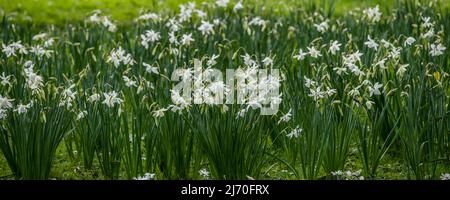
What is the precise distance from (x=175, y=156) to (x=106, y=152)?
530 millimetres

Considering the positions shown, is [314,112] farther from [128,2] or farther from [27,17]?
[128,2]

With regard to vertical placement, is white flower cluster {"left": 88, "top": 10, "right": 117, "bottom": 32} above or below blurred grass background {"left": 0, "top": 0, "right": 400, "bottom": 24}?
below

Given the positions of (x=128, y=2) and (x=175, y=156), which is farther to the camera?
(x=128, y=2)

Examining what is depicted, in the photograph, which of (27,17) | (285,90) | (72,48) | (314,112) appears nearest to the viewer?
(314,112)

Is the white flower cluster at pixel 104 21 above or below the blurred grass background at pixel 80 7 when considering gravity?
below

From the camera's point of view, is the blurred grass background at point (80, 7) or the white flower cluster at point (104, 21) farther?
the blurred grass background at point (80, 7)

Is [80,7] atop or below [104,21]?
atop

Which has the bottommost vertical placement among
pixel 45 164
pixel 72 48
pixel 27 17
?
pixel 45 164

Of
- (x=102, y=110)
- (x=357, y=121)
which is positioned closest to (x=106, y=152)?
(x=102, y=110)

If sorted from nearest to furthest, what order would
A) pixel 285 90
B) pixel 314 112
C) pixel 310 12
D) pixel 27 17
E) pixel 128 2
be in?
pixel 314 112
pixel 285 90
pixel 310 12
pixel 27 17
pixel 128 2

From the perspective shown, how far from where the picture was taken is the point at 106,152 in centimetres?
567

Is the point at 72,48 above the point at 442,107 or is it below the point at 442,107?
above

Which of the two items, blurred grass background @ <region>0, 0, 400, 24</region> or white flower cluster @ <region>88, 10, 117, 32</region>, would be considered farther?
blurred grass background @ <region>0, 0, 400, 24</region>

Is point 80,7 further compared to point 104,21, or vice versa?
point 80,7
